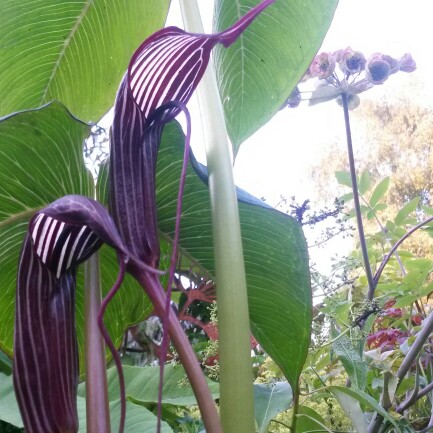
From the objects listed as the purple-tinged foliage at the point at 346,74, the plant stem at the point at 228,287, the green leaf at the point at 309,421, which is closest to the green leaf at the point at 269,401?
the green leaf at the point at 309,421

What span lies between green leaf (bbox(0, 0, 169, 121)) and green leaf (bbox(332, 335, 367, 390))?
1.50 ft

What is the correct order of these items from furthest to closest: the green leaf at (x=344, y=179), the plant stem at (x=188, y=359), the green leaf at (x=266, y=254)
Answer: the green leaf at (x=344, y=179), the green leaf at (x=266, y=254), the plant stem at (x=188, y=359)

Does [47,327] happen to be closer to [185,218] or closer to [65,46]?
[185,218]

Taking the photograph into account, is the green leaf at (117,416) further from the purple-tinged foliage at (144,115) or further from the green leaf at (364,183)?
the green leaf at (364,183)

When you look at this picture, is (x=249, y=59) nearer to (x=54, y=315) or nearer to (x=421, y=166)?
(x=54, y=315)

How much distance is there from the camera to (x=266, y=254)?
503 millimetres

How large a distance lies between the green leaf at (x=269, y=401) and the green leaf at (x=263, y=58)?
0.87 feet

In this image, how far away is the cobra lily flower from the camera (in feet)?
1.17

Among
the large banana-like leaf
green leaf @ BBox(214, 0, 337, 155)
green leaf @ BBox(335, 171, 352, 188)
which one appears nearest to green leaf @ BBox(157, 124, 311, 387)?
the large banana-like leaf

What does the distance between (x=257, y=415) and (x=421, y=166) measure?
24.1ft

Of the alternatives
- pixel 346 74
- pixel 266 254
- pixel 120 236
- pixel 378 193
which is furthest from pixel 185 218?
pixel 378 193

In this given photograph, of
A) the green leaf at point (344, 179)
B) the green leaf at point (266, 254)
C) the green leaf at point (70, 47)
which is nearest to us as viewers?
the green leaf at point (266, 254)

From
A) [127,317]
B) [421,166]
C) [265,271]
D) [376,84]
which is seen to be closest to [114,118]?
[265,271]

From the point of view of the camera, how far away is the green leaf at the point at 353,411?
56cm
